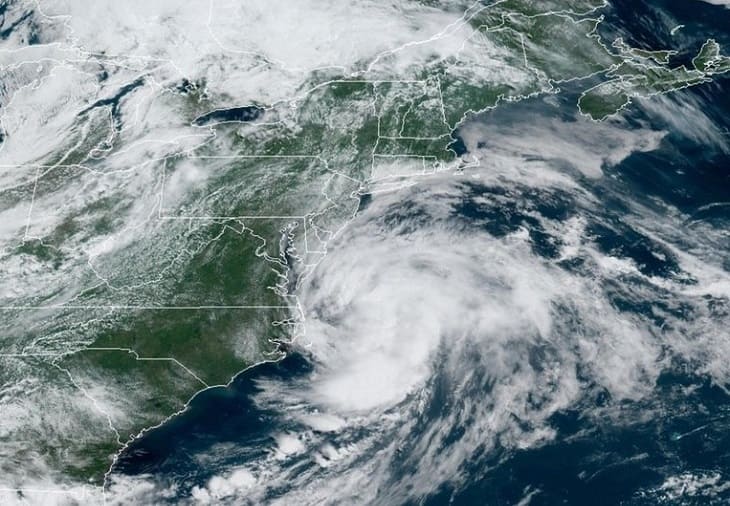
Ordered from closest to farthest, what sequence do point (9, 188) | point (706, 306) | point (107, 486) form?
point (107, 486)
point (706, 306)
point (9, 188)

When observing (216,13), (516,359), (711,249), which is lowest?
(516,359)

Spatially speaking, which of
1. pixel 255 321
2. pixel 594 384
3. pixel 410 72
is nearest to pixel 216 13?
pixel 410 72

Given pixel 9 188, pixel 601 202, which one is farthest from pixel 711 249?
pixel 9 188

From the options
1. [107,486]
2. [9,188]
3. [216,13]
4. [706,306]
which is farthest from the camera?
[216,13]

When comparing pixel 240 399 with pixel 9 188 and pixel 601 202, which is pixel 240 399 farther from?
pixel 601 202

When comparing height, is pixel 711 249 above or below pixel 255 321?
above

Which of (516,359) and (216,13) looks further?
(216,13)

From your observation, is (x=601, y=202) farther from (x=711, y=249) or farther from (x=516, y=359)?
(x=516, y=359)
